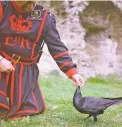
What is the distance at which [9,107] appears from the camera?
350 centimetres

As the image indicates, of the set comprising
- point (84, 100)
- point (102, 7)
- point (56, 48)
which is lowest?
point (102, 7)

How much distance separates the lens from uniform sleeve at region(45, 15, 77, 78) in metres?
3.49

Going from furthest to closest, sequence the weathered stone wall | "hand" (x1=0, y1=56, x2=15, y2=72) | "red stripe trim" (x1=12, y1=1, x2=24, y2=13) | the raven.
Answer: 1. the weathered stone wall
2. "red stripe trim" (x1=12, y1=1, x2=24, y2=13)
3. the raven
4. "hand" (x1=0, y1=56, x2=15, y2=72)

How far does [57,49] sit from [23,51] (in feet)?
1.01

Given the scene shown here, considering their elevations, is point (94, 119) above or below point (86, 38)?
above

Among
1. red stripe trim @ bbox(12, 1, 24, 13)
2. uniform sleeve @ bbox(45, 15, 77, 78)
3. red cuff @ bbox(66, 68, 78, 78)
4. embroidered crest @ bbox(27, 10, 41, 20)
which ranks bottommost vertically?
red cuff @ bbox(66, 68, 78, 78)

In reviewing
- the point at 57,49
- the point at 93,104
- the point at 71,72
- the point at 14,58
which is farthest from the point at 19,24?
the point at 93,104

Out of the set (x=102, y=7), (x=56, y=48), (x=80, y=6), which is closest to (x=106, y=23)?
(x=102, y=7)

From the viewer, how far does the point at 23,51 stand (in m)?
3.43

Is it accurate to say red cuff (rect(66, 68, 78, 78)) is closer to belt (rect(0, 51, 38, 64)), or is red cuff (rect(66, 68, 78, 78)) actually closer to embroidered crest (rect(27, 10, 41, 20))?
belt (rect(0, 51, 38, 64))

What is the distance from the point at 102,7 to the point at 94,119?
8.95 metres

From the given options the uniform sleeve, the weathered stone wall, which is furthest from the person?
the weathered stone wall

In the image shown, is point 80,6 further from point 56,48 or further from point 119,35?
point 56,48

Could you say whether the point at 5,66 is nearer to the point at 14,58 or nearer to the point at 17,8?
the point at 14,58
